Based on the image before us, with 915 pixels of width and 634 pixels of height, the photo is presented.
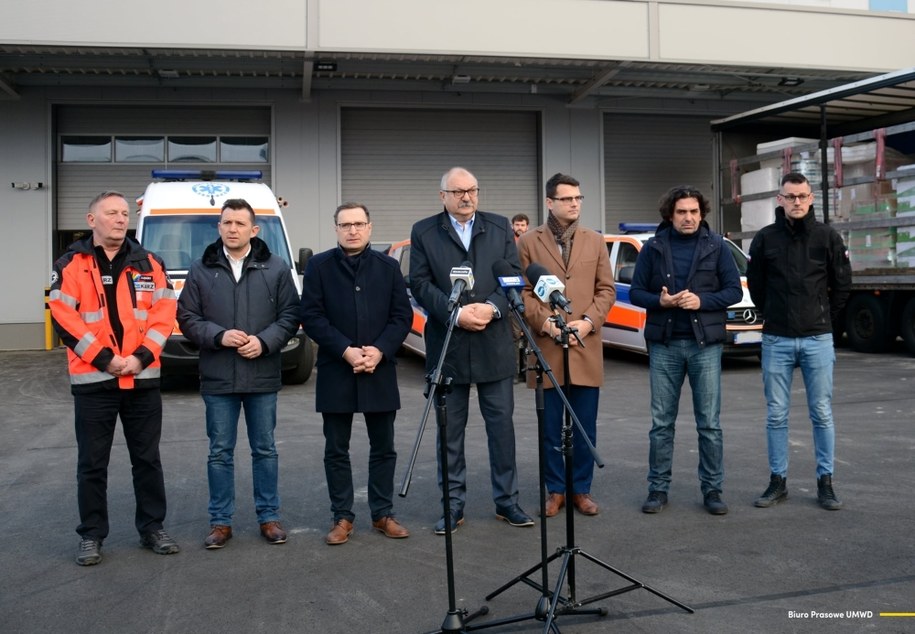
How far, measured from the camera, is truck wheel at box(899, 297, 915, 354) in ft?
43.5

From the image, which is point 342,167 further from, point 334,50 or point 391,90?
point 334,50

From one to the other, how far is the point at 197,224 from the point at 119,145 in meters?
7.73

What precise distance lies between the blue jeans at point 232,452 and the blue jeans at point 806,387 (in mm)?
3150

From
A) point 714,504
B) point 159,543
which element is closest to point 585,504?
point 714,504

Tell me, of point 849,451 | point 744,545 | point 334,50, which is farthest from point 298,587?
point 334,50

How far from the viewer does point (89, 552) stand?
4.98 meters

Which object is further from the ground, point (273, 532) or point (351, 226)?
point (351, 226)

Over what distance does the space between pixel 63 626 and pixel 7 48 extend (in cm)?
1413

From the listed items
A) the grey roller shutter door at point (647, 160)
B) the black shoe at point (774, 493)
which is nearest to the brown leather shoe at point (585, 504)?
the black shoe at point (774, 493)

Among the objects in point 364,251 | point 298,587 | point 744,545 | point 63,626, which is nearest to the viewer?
point 63,626

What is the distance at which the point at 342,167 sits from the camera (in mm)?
18750

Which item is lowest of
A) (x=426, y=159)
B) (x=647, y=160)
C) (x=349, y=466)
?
(x=349, y=466)

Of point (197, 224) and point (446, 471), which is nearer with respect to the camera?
point (446, 471)

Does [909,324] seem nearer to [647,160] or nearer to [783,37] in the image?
[783,37]
